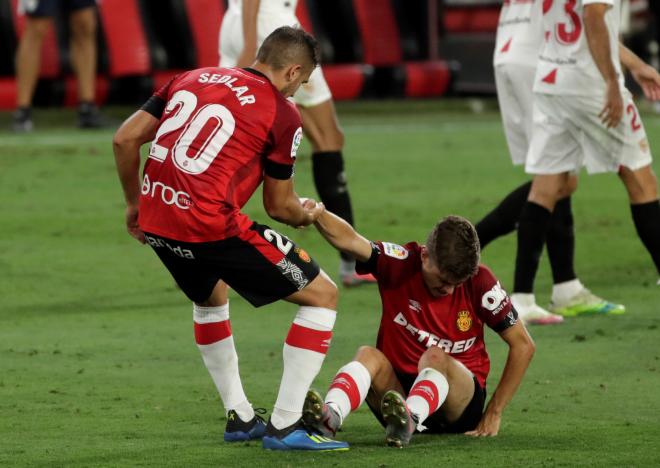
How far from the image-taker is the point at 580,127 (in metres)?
7.27

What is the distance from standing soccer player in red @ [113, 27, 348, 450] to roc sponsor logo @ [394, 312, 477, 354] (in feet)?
1.19

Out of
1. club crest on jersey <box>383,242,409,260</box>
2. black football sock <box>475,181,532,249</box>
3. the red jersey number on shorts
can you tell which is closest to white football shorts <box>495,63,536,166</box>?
black football sock <box>475,181,532,249</box>

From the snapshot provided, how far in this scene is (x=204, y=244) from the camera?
189 inches

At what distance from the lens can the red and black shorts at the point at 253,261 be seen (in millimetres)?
4797

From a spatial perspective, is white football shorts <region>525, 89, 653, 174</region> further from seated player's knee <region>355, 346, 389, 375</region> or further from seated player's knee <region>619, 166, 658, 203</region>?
seated player's knee <region>355, 346, 389, 375</region>

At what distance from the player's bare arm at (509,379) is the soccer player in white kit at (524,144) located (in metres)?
2.23

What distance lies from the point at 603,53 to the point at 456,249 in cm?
241

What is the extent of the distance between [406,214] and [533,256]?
3.07m

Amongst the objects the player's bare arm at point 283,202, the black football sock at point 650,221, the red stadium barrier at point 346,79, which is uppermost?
the player's bare arm at point 283,202

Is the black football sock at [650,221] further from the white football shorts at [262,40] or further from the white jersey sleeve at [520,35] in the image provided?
the white football shorts at [262,40]

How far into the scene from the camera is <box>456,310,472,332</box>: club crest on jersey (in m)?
5.15

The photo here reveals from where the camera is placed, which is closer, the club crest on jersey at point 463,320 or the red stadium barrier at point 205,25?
the club crest on jersey at point 463,320

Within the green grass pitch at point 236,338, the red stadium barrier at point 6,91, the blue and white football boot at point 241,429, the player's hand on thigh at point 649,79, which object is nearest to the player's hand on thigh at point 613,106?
the player's hand on thigh at point 649,79

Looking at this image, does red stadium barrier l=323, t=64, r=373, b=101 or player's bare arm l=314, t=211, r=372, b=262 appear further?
red stadium barrier l=323, t=64, r=373, b=101
